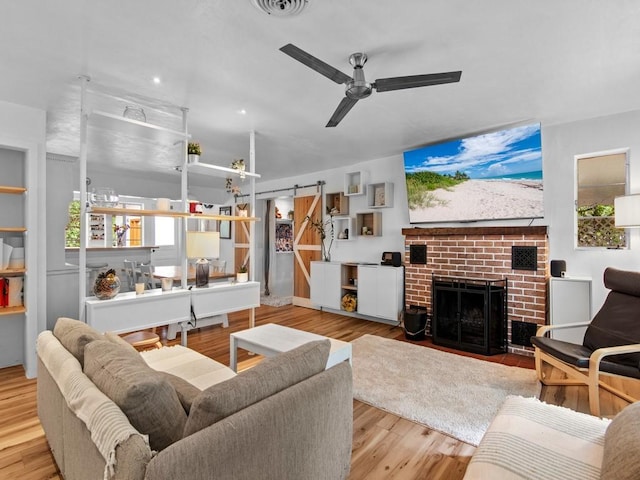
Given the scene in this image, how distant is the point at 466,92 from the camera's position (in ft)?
9.41

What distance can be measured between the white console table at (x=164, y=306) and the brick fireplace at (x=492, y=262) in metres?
2.28

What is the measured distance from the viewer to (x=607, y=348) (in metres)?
2.45

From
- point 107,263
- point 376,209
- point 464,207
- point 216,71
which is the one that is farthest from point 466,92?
point 107,263

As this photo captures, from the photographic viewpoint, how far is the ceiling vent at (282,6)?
171 centimetres

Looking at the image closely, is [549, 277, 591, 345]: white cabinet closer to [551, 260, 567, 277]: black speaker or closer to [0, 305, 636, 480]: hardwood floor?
[551, 260, 567, 277]: black speaker

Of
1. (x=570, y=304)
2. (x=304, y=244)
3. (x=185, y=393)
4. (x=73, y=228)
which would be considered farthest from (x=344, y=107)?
(x=73, y=228)

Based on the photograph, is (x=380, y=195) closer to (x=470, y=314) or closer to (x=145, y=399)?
(x=470, y=314)

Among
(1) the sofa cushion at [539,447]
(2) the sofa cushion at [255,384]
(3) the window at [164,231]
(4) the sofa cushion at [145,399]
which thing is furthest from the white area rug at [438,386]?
(3) the window at [164,231]

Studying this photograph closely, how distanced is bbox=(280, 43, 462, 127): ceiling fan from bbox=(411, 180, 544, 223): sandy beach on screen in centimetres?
227

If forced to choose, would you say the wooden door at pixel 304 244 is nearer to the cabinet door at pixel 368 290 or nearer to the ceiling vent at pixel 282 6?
the cabinet door at pixel 368 290

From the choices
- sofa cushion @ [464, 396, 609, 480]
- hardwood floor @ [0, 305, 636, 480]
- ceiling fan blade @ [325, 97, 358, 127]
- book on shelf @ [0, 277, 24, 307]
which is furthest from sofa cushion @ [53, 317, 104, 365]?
ceiling fan blade @ [325, 97, 358, 127]

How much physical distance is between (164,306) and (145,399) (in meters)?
1.99

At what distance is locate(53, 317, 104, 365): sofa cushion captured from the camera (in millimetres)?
1666

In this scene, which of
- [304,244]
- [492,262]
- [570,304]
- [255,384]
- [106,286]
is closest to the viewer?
[255,384]
